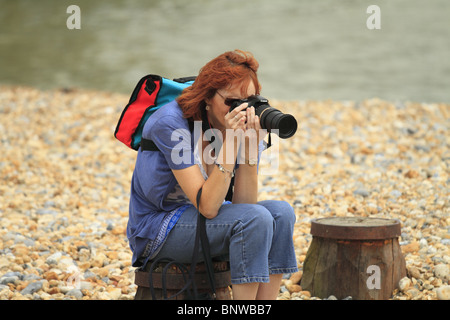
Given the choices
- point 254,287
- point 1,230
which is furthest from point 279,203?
point 1,230

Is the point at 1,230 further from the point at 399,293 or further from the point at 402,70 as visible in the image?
the point at 402,70

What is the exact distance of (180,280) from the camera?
2207 millimetres

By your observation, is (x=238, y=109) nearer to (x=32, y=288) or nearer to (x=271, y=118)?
(x=271, y=118)

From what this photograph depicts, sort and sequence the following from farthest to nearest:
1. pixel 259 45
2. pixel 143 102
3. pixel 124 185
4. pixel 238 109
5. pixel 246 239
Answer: pixel 259 45 → pixel 124 185 → pixel 143 102 → pixel 238 109 → pixel 246 239

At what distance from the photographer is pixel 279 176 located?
543 cm

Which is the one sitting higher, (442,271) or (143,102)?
(143,102)

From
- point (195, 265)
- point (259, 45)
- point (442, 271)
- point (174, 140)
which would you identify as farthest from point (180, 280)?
point (259, 45)

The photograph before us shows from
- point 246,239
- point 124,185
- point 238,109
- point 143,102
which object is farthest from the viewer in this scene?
point 124,185

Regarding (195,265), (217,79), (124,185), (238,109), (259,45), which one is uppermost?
(259,45)

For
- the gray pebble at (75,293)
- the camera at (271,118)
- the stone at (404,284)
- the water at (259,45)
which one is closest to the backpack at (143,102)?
the camera at (271,118)

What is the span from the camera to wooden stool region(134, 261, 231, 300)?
2211 millimetres

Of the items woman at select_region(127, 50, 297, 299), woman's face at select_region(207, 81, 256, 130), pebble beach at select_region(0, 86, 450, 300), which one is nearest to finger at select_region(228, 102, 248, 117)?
woman at select_region(127, 50, 297, 299)

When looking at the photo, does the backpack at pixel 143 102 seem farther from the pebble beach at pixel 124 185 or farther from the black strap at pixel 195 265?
the pebble beach at pixel 124 185

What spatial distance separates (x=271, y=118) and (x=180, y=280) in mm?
727
